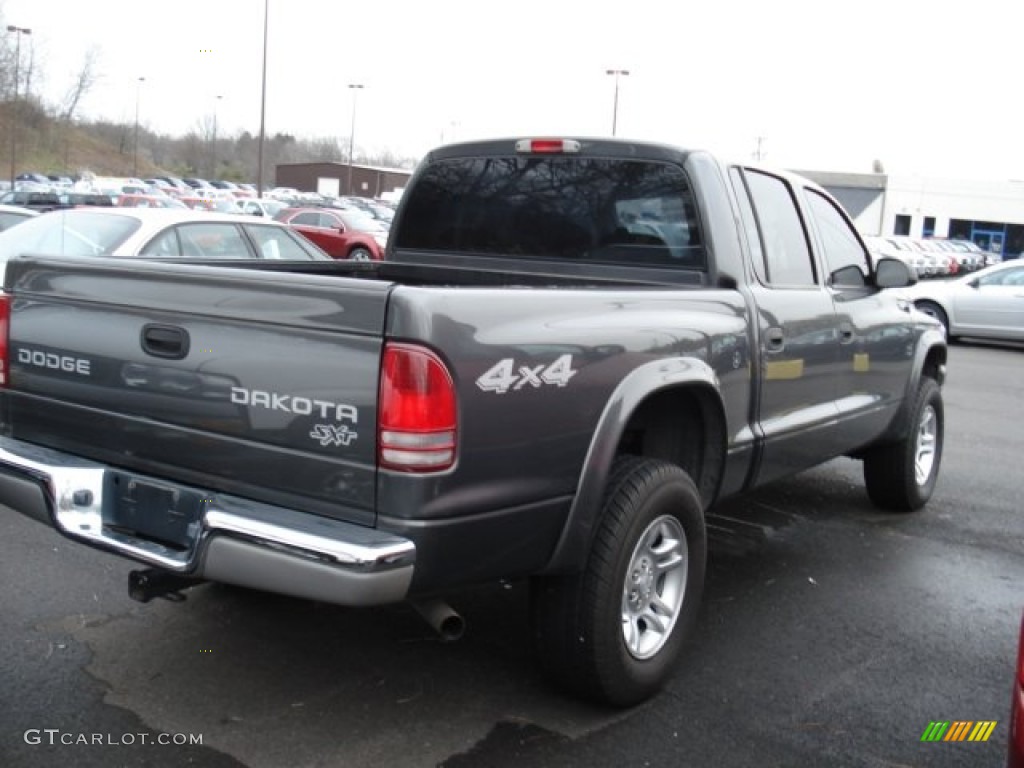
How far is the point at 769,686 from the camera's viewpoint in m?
3.73

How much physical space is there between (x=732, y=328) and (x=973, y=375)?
10821 mm

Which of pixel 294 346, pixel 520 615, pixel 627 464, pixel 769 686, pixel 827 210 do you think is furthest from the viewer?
pixel 827 210

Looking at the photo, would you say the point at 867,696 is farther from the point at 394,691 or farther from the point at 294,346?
the point at 294,346

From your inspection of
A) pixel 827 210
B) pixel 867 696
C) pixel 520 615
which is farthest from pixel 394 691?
pixel 827 210

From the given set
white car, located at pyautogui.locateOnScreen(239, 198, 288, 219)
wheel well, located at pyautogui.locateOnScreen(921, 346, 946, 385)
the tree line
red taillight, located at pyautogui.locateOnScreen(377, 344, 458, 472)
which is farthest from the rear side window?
the tree line

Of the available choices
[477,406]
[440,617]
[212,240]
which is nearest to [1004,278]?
[212,240]

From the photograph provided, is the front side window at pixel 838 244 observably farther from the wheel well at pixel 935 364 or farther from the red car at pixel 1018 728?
the red car at pixel 1018 728

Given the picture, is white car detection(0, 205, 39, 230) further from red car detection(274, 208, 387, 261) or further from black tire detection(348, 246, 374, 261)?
black tire detection(348, 246, 374, 261)

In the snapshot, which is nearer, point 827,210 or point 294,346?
point 294,346

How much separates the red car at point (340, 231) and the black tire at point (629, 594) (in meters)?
17.8

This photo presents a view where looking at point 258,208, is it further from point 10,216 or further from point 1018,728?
point 1018,728

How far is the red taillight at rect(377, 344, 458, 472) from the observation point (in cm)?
268

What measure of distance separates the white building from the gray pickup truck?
216 feet

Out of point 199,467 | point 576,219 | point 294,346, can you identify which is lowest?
point 199,467
